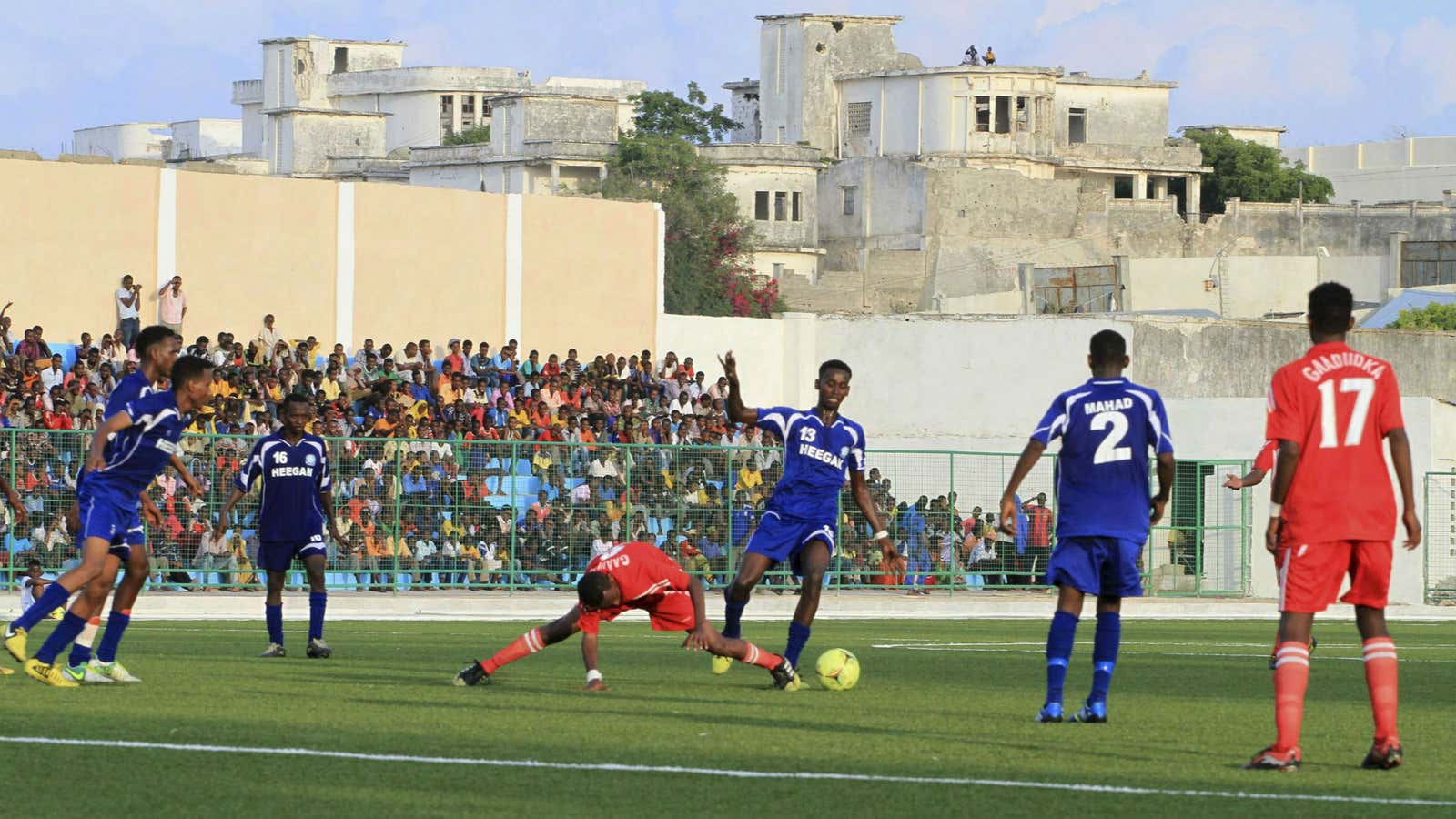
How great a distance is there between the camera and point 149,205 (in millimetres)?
39031

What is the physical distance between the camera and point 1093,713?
11.0 metres

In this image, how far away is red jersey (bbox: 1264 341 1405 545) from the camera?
29.3ft

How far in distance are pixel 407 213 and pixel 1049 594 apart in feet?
59.9

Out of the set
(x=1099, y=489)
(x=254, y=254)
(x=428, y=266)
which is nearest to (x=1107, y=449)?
(x=1099, y=489)

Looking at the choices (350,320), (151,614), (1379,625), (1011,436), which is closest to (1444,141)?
(1011,436)

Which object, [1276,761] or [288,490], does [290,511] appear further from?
[1276,761]

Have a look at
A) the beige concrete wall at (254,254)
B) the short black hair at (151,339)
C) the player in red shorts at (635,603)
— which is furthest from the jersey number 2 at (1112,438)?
the beige concrete wall at (254,254)

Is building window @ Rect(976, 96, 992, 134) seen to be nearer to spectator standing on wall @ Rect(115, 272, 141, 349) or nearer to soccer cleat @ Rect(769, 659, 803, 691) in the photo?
spectator standing on wall @ Rect(115, 272, 141, 349)

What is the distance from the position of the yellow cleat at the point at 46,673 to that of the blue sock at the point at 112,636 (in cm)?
42

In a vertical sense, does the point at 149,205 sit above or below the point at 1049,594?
above

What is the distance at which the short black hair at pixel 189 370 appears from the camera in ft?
41.2

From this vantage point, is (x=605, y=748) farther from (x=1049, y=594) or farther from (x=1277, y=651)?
(x=1049, y=594)

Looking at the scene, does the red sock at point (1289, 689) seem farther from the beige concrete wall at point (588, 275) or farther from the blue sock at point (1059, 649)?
the beige concrete wall at point (588, 275)

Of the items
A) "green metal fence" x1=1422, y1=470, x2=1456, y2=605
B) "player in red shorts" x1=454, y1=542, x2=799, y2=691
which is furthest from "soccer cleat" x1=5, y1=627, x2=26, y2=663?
"green metal fence" x1=1422, y1=470, x2=1456, y2=605
